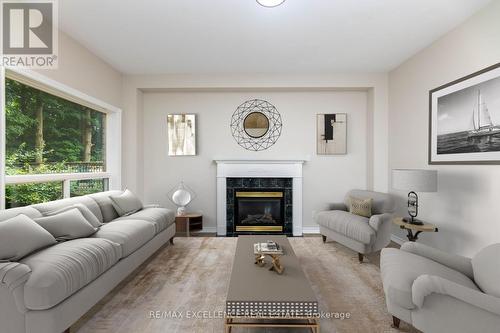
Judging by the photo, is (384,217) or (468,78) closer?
(468,78)

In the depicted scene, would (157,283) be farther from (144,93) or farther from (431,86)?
(431,86)

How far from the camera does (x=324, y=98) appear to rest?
473 cm

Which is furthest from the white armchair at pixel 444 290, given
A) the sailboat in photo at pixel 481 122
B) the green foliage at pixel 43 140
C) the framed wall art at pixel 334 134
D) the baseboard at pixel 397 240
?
the green foliage at pixel 43 140

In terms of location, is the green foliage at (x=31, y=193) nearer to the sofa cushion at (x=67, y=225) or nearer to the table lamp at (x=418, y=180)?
the sofa cushion at (x=67, y=225)

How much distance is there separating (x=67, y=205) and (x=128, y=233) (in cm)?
74

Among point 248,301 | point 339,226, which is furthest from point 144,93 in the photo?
point 248,301

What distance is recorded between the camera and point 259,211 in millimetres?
4719

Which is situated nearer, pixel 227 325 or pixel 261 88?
pixel 227 325

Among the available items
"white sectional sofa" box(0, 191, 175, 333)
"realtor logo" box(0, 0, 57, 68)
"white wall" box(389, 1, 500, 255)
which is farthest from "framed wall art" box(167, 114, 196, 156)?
"white wall" box(389, 1, 500, 255)

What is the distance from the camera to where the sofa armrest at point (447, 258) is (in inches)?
77.9

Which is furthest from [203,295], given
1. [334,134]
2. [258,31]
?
[334,134]

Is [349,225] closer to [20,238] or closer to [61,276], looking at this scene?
[61,276]

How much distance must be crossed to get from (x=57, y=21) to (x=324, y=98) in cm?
401

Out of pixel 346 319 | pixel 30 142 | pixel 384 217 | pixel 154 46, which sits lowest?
pixel 346 319
